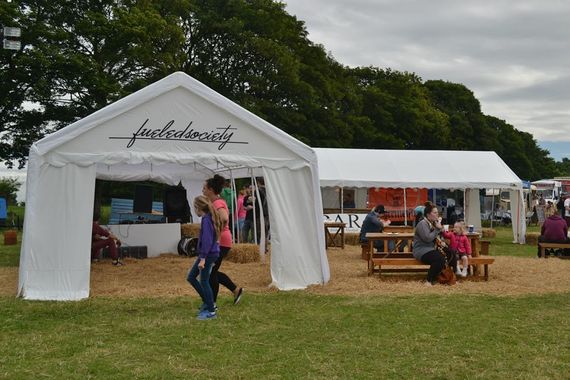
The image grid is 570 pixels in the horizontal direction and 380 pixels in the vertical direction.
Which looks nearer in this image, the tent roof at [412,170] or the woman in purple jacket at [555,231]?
the woman in purple jacket at [555,231]

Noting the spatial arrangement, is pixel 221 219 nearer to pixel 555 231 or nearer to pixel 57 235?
pixel 57 235

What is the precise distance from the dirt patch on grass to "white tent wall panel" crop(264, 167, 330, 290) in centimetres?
25

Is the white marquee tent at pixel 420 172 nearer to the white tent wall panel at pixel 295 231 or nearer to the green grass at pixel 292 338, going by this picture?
the white tent wall panel at pixel 295 231

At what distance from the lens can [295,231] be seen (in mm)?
9180

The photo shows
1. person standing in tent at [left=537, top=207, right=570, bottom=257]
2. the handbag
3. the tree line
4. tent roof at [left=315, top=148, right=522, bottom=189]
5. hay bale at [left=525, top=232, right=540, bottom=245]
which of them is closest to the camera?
the handbag

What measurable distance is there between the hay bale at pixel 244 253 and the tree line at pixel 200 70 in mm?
12280

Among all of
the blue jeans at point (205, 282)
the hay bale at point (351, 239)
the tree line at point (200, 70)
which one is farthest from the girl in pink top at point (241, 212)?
the tree line at point (200, 70)

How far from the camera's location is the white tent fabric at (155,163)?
26.6 feet

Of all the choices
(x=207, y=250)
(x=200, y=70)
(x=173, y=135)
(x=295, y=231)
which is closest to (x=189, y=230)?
(x=295, y=231)

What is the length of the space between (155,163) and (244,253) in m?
3.94

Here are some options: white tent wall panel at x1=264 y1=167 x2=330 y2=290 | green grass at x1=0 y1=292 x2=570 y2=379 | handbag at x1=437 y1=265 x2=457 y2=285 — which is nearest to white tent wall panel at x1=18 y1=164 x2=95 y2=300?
green grass at x1=0 y1=292 x2=570 y2=379

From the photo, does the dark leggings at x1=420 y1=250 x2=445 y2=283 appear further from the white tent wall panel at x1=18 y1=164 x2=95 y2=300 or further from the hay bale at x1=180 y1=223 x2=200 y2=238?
the hay bale at x1=180 y1=223 x2=200 y2=238

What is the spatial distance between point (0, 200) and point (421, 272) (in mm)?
18129

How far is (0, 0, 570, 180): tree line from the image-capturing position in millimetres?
22406
